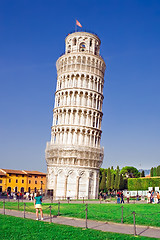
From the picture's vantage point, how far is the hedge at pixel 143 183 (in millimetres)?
57688

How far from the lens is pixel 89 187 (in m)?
56.3

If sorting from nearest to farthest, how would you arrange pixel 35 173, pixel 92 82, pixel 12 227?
pixel 12 227 < pixel 92 82 < pixel 35 173

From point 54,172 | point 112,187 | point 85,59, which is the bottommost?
point 112,187

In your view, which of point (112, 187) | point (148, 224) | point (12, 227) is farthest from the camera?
point (112, 187)

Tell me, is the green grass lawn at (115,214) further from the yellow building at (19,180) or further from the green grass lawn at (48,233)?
the yellow building at (19,180)

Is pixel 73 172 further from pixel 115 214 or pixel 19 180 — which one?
pixel 19 180

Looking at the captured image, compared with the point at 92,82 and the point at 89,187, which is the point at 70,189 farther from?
the point at 92,82

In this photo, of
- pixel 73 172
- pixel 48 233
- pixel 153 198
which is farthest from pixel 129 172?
pixel 48 233

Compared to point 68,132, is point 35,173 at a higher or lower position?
lower

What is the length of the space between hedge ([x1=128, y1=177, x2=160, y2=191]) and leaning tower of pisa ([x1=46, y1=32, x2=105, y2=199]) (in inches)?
366

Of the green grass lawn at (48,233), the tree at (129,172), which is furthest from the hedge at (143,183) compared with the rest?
the tree at (129,172)

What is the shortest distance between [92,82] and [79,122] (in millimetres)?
9777

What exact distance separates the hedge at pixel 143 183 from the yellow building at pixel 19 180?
35279 mm

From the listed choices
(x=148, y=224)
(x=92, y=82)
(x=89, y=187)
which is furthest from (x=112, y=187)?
(x=148, y=224)
